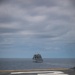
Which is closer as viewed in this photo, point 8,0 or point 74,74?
point 74,74

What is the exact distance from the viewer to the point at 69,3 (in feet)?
22.9

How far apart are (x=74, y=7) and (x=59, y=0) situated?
0.61 m

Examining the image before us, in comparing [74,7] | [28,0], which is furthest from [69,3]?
[28,0]

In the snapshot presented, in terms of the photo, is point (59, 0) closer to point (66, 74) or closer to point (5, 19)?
point (5, 19)

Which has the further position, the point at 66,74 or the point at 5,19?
the point at 5,19

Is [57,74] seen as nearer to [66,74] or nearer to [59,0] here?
[66,74]

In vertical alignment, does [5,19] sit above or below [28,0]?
below

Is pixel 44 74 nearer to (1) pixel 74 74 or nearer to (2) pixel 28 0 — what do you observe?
(1) pixel 74 74

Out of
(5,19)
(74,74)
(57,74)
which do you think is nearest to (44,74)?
(57,74)

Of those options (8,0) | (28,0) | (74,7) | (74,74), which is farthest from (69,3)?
(74,74)

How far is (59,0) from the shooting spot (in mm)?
6949

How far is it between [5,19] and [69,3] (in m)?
2.41

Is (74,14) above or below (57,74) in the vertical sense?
above

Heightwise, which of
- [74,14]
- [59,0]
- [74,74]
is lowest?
[74,74]
